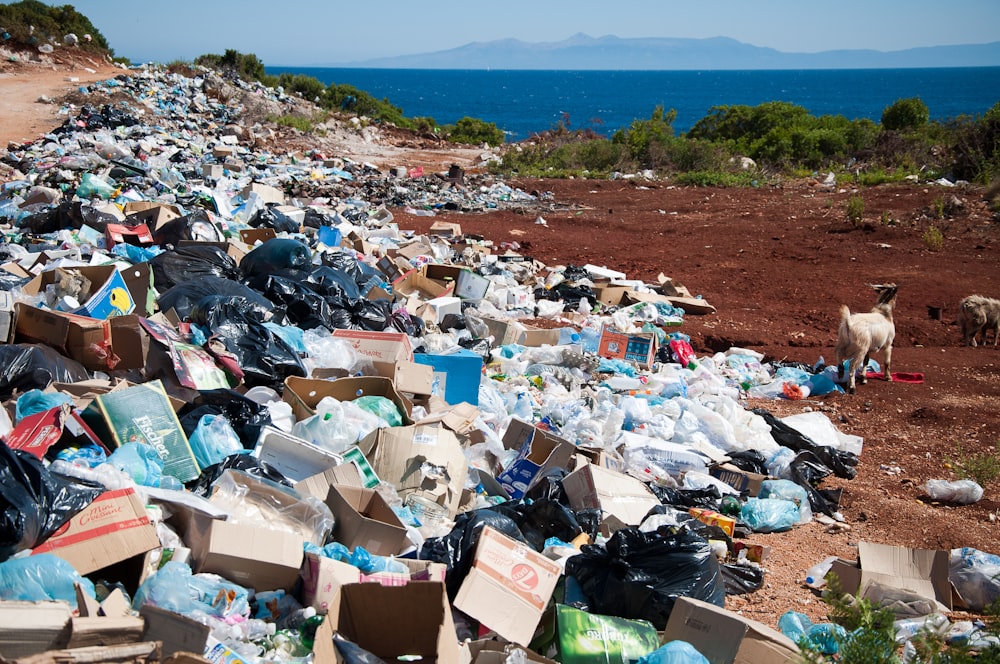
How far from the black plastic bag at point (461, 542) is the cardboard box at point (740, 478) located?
5.76 feet

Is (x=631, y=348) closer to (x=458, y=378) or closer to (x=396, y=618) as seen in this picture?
(x=458, y=378)

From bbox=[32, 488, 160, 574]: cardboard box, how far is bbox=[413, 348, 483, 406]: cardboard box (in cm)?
236

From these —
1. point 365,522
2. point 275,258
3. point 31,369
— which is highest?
point 275,258

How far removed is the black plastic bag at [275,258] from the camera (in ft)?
20.0

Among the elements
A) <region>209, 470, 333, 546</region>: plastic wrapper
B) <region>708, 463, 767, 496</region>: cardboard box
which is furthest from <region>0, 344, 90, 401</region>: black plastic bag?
<region>708, 463, 767, 496</region>: cardboard box

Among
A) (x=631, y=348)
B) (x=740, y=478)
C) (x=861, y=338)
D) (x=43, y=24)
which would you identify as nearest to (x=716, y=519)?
(x=740, y=478)

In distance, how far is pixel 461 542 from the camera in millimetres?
3195

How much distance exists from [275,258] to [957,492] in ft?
16.4

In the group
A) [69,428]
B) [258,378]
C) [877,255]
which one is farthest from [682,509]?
[877,255]

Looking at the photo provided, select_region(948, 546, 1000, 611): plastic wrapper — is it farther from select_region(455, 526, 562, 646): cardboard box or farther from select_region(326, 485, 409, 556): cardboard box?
select_region(326, 485, 409, 556): cardboard box

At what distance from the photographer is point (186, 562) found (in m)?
2.83

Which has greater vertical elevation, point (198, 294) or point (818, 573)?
point (198, 294)

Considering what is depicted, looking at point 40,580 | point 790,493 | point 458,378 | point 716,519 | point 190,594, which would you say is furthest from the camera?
point 458,378

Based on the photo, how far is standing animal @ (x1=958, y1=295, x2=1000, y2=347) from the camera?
7938mm
